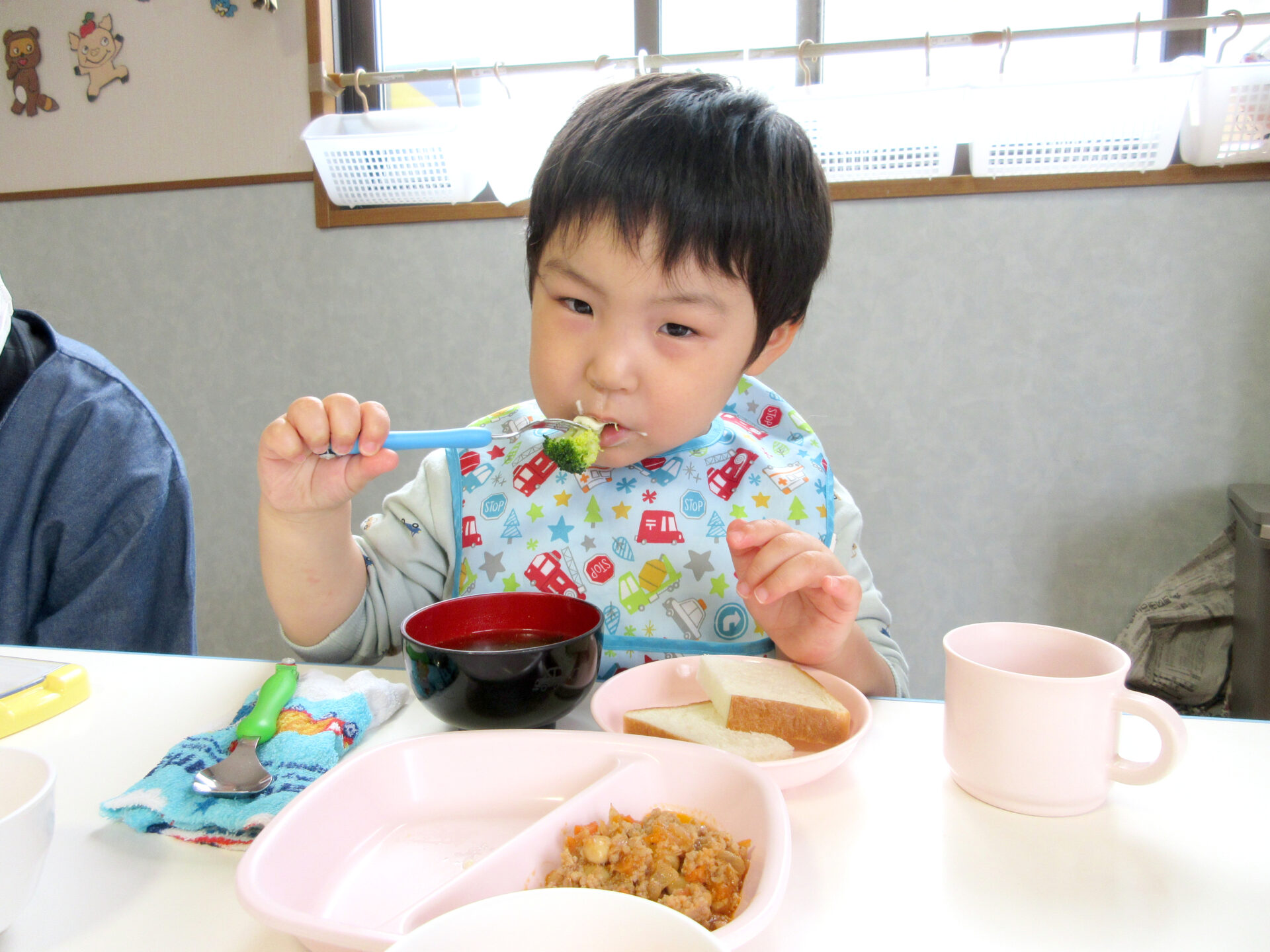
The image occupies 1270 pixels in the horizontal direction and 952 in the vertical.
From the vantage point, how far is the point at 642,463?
3.86 feet

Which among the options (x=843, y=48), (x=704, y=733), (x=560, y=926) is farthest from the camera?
(x=843, y=48)

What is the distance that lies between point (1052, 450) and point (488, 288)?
5.40 ft

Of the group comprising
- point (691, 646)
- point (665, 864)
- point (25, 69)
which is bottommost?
point (691, 646)

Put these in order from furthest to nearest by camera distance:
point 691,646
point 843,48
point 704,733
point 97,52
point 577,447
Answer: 1. point 97,52
2. point 843,48
3. point 691,646
4. point 577,447
5. point 704,733

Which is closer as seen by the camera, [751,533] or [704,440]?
[751,533]

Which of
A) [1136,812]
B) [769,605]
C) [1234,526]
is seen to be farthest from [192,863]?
[1234,526]

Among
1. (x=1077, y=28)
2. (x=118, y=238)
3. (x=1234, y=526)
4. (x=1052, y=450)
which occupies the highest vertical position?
(x=1077, y=28)

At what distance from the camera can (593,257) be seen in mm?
938

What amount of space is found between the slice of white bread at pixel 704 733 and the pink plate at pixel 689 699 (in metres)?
0.01

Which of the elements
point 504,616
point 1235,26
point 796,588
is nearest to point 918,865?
point 796,588

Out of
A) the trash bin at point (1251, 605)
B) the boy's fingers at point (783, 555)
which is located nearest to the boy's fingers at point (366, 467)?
the boy's fingers at point (783, 555)

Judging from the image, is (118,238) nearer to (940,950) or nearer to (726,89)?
(726,89)

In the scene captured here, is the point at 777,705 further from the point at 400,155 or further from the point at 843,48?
the point at 400,155

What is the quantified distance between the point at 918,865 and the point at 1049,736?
0.14 m
